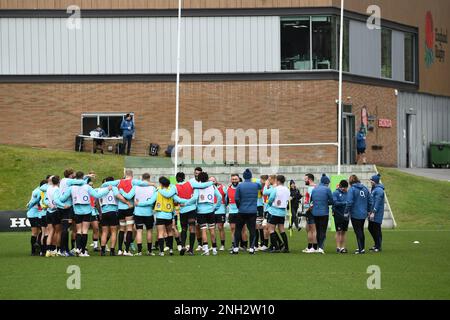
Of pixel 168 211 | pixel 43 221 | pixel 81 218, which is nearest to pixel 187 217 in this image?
pixel 168 211

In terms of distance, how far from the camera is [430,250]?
29.2 m

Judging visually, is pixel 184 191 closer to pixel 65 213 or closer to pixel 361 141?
pixel 65 213

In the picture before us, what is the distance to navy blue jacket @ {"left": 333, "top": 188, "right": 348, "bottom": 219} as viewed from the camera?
2894 cm

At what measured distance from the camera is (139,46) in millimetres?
50250

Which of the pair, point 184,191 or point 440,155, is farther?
point 440,155

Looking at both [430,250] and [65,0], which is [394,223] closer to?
[430,250]

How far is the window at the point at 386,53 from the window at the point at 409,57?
2.51 metres

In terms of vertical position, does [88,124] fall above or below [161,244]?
above

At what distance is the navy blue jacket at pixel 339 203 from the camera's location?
94.9 ft

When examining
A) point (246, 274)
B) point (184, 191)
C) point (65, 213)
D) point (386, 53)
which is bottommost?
point (246, 274)

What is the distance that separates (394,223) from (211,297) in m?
24.0

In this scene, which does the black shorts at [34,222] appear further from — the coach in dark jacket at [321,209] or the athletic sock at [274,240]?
the coach in dark jacket at [321,209]

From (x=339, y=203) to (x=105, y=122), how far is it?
75.8ft

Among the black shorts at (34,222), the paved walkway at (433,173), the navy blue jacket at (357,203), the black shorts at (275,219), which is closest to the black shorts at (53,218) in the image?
the black shorts at (34,222)
